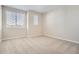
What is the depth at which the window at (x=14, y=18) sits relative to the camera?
1935mm

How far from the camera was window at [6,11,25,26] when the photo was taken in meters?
1.94

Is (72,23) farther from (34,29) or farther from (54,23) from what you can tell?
(34,29)

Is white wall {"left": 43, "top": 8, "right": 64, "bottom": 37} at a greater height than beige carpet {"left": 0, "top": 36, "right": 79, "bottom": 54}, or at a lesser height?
greater

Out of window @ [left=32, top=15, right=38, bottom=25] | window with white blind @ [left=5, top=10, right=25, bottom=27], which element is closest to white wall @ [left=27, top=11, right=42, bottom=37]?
window @ [left=32, top=15, right=38, bottom=25]

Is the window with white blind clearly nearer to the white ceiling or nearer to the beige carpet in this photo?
the white ceiling

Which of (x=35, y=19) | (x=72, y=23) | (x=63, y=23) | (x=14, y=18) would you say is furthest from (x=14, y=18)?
(x=72, y=23)

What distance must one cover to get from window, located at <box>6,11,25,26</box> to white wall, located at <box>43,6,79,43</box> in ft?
1.67

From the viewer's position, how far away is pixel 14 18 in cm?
196

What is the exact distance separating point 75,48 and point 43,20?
0.89 meters

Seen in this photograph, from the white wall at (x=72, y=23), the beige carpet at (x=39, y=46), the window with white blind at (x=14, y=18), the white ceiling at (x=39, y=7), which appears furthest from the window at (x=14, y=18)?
the white wall at (x=72, y=23)

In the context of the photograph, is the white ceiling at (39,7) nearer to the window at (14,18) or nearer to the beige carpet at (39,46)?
the window at (14,18)

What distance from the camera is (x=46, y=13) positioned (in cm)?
200
